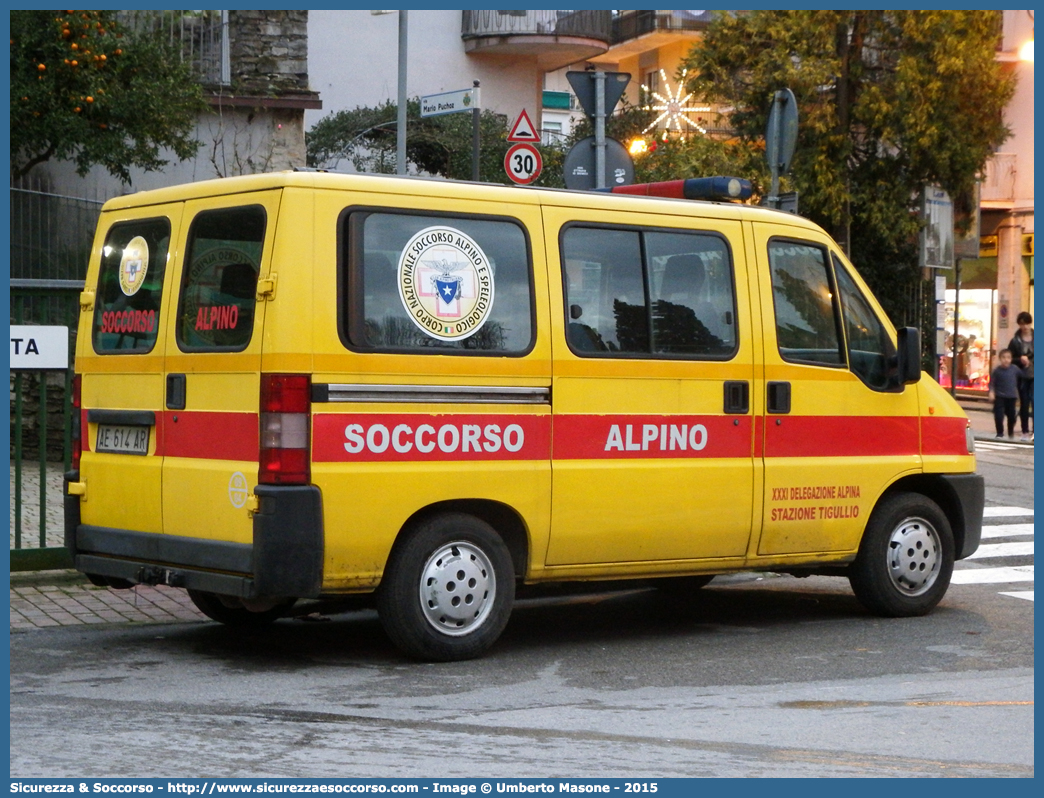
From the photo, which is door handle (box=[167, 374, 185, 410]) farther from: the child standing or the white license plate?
the child standing

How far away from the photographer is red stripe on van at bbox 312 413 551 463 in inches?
283

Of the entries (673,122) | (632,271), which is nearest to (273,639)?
(632,271)

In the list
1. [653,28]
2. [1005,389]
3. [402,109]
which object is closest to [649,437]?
[402,109]

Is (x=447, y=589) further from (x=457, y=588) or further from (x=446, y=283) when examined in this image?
(x=446, y=283)

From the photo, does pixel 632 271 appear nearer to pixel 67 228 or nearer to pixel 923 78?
pixel 67 228

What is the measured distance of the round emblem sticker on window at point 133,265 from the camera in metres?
8.03

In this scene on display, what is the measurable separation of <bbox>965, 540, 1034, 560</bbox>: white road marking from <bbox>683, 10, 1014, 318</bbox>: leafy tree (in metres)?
16.8

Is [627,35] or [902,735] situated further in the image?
[627,35]

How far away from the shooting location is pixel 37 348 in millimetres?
10070

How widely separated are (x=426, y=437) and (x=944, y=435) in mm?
3559

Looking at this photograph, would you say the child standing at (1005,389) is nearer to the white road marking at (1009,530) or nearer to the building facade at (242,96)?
the white road marking at (1009,530)

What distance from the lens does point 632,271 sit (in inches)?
326

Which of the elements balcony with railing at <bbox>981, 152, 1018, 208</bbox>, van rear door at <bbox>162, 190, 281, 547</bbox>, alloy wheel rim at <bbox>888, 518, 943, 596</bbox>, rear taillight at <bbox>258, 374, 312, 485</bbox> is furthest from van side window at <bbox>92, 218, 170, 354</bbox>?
balcony with railing at <bbox>981, 152, 1018, 208</bbox>

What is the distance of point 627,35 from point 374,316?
141 feet
